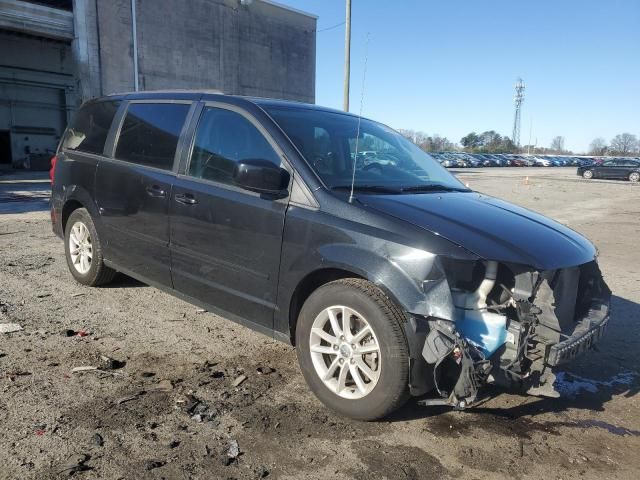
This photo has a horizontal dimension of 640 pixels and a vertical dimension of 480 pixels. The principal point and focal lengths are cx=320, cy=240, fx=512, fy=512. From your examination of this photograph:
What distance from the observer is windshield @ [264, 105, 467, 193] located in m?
3.63

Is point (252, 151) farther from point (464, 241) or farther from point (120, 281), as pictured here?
point (120, 281)

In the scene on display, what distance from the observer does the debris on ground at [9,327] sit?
4.28 metres

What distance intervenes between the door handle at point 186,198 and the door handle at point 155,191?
188mm

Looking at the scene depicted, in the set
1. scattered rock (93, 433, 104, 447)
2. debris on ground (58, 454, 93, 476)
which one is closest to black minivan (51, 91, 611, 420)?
scattered rock (93, 433, 104, 447)

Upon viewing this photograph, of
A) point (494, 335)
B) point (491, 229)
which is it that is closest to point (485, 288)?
point (494, 335)

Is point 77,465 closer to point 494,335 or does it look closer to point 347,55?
point 494,335

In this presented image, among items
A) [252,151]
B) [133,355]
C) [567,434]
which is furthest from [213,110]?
[567,434]

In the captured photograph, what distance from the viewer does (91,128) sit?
5.42m

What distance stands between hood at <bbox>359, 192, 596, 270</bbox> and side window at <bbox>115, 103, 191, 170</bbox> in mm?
1906

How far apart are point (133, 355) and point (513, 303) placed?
2.78m

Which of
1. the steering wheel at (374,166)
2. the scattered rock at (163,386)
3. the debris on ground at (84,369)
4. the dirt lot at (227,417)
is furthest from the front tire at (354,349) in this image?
the debris on ground at (84,369)

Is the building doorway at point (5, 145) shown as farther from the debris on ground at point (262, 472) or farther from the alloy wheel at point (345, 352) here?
the debris on ground at point (262, 472)

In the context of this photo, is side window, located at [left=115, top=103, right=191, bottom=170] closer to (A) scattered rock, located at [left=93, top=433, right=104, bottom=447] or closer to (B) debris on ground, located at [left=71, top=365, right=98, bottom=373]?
(B) debris on ground, located at [left=71, top=365, right=98, bottom=373]

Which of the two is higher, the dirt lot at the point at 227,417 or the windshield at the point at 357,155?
the windshield at the point at 357,155
